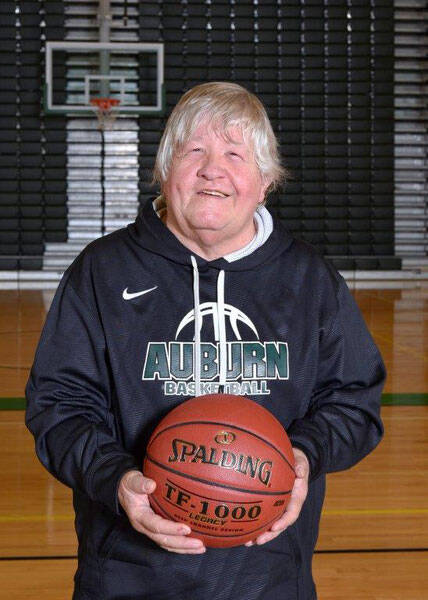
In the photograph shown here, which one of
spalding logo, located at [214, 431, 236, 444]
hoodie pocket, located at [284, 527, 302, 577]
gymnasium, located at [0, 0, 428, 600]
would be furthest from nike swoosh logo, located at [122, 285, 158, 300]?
gymnasium, located at [0, 0, 428, 600]

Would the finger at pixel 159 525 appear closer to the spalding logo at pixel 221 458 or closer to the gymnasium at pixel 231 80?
the spalding logo at pixel 221 458

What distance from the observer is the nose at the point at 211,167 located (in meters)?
1.79

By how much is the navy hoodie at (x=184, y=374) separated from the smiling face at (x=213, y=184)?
0.07 metres

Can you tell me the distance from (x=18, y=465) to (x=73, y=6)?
945cm

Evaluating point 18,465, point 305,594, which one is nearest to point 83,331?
point 305,594

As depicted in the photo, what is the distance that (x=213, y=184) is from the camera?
180 centimetres

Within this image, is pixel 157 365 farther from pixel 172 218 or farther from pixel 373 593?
pixel 373 593

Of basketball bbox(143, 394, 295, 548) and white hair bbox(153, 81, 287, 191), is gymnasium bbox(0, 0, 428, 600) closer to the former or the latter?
white hair bbox(153, 81, 287, 191)

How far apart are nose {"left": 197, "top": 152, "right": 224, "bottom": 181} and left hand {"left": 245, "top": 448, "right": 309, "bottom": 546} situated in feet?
1.72

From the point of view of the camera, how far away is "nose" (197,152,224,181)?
5.88ft

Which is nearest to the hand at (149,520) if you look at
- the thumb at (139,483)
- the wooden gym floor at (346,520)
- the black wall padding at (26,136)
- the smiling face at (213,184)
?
the thumb at (139,483)

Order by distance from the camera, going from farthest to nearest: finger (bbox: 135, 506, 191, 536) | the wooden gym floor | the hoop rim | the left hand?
1. the hoop rim
2. the wooden gym floor
3. the left hand
4. finger (bbox: 135, 506, 191, 536)

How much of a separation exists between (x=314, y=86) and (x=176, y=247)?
36.5ft

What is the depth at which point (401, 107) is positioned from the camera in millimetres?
12844
